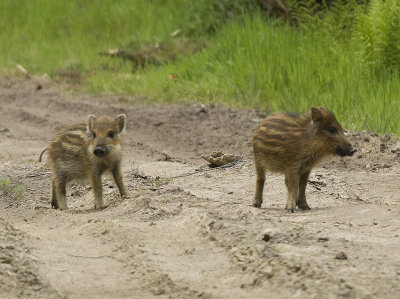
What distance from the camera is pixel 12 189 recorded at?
8031mm

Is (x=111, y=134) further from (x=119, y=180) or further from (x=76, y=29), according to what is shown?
(x=76, y=29)

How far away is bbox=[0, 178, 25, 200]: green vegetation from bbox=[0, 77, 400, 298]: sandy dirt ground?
0.02 metres

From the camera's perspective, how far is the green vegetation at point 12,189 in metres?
7.89

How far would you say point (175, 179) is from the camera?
823 centimetres

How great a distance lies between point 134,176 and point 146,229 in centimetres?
286

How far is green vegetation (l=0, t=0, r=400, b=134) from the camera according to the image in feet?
35.9

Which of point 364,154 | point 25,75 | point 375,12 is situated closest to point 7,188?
point 364,154

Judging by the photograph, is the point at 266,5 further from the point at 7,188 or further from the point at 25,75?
the point at 7,188

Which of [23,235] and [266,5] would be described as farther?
[266,5]

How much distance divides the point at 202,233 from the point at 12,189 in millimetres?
3280

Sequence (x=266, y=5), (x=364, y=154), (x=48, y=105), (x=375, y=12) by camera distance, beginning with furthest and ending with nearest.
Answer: (x=266, y=5) < (x=48, y=105) < (x=375, y=12) < (x=364, y=154)

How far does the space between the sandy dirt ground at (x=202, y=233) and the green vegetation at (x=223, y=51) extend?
1666 mm

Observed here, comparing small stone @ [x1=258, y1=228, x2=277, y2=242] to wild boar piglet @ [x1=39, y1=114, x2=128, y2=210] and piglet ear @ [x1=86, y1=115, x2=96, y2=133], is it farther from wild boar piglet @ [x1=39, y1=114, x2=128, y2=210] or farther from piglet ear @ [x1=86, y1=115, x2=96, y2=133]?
piglet ear @ [x1=86, y1=115, x2=96, y2=133]

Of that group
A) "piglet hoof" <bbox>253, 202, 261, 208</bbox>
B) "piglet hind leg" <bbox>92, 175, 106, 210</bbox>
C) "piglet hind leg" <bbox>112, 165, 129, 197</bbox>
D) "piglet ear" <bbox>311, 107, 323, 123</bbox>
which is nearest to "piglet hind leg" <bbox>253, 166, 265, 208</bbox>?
"piglet hoof" <bbox>253, 202, 261, 208</bbox>
